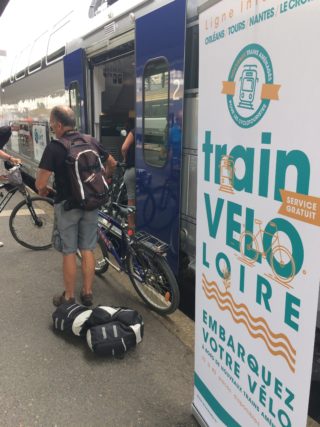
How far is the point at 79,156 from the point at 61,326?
4.26 feet

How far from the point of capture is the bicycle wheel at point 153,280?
3324 mm

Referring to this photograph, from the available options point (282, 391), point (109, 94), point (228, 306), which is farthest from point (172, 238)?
point (109, 94)

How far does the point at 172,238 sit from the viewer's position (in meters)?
3.48

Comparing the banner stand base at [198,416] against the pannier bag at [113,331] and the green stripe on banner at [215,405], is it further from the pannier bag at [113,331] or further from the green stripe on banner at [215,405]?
the pannier bag at [113,331]

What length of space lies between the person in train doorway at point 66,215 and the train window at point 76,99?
1.77m

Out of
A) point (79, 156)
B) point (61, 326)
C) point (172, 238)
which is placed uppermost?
point (79, 156)

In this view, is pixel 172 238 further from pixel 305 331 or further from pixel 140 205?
pixel 305 331

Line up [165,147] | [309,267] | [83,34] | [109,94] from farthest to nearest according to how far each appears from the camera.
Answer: [109,94], [83,34], [165,147], [309,267]

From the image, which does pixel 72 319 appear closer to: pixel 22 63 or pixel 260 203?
pixel 260 203

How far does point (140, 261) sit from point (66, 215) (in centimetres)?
84

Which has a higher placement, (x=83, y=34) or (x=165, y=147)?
(x=83, y=34)

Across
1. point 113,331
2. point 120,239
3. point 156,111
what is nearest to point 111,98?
point 156,111

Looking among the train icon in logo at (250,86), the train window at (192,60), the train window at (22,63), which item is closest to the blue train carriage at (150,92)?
the train window at (192,60)

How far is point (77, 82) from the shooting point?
511 cm
